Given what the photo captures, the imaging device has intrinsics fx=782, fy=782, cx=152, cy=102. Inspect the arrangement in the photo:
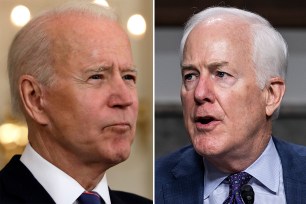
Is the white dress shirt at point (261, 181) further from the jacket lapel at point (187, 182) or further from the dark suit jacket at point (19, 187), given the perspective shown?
the dark suit jacket at point (19, 187)

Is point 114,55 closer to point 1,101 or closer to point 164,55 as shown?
point 164,55

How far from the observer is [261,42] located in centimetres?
230

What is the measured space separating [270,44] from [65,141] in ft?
2.20

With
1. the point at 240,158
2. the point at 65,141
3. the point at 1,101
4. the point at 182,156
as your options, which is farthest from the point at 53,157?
the point at 240,158

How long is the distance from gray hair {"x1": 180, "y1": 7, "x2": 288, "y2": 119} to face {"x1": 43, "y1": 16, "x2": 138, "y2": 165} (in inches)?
9.1

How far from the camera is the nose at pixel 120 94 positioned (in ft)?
7.62

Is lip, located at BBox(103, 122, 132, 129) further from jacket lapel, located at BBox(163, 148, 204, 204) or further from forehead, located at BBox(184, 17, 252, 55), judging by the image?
forehead, located at BBox(184, 17, 252, 55)

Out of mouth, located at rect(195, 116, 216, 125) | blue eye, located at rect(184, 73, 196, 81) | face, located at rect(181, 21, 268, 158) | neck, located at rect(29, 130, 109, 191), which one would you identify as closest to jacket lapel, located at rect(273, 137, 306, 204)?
face, located at rect(181, 21, 268, 158)

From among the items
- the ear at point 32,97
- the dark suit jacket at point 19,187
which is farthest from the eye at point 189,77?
the dark suit jacket at point 19,187

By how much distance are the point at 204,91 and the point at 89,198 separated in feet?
1.53

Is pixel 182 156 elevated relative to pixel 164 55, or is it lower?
lower

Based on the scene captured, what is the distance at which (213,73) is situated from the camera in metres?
2.31

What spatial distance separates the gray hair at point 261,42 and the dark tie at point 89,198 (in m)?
0.50

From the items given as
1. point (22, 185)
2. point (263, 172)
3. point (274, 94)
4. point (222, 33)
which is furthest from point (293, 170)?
point (22, 185)
